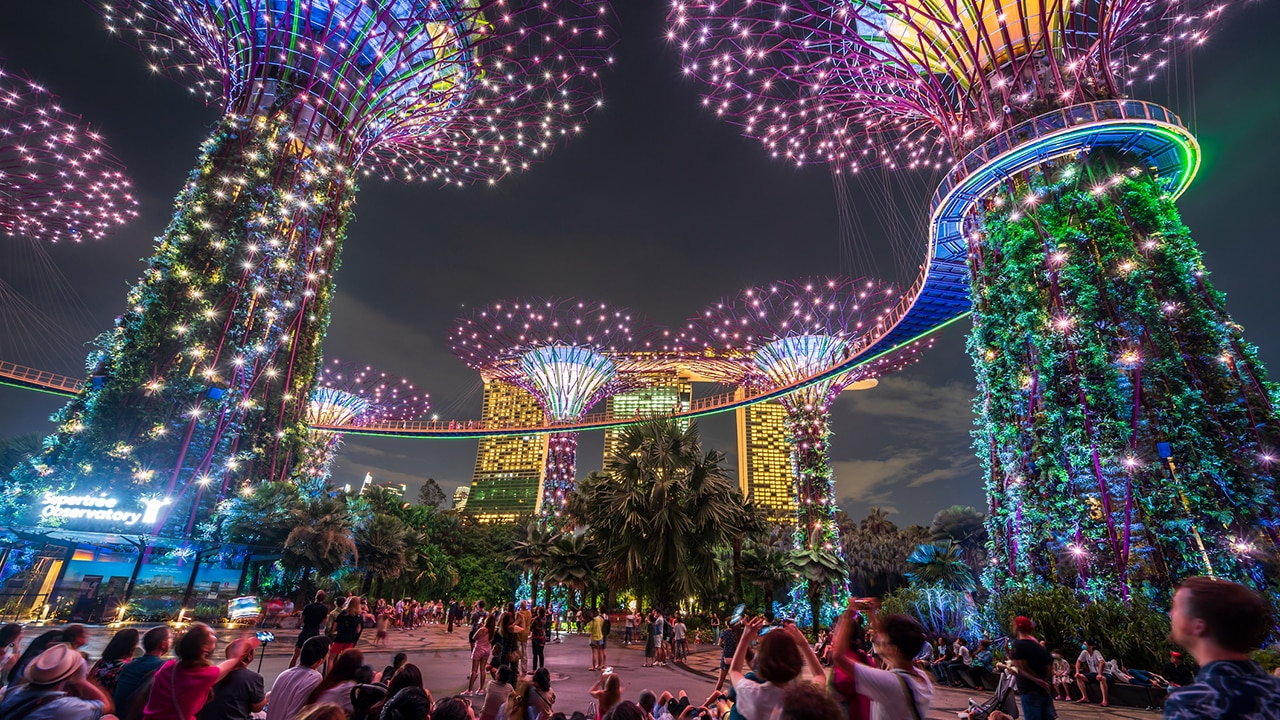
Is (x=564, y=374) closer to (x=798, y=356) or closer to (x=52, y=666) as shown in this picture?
(x=798, y=356)

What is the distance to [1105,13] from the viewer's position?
15.8 meters

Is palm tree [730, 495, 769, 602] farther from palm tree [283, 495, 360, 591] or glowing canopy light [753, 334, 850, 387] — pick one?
palm tree [283, 495, 360, 591]

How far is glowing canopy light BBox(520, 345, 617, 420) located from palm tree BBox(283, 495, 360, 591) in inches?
675

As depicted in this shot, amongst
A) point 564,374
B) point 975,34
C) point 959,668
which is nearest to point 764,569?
point 959,668

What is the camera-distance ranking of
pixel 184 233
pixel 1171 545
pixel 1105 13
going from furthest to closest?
pixel 184 233, pixel 1105 13, pixel 1171 545

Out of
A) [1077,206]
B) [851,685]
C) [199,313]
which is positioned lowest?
[851,685]

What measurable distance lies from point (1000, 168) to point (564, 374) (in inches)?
1051

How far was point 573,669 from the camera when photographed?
43.8ft

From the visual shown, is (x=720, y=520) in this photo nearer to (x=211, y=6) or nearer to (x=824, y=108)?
(x=824, y=108)

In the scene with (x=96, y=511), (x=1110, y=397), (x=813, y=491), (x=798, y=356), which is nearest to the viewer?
(x=1110, y=397)

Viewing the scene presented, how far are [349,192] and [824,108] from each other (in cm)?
2133

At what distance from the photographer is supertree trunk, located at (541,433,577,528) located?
35638 millimetres

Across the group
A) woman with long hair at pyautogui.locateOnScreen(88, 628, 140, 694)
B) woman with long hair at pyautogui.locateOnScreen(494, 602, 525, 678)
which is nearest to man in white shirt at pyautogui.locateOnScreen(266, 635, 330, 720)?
woman with long hair at pyautogui.locateOnScreen(88, 628, 140, 694)

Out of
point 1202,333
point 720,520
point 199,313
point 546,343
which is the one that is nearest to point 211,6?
point 199,313
